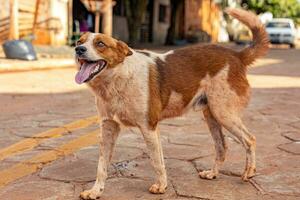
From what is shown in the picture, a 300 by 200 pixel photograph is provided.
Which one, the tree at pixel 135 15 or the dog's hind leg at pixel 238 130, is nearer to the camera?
the dog's hind leg at pixel 238 130

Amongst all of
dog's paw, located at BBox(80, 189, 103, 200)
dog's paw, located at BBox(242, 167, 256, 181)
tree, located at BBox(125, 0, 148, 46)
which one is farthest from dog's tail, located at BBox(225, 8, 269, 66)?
tree, located at BBox(125, 0, 148, 46)

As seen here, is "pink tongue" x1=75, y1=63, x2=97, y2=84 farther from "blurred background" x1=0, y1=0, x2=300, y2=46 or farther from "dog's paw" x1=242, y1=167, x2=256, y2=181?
"blurred background" x1=0, y1=0, x2=300, y2=46

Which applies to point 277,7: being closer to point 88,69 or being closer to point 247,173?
point 247,173

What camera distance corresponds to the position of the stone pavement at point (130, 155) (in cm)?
345

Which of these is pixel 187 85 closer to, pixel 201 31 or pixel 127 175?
pixel 127 175

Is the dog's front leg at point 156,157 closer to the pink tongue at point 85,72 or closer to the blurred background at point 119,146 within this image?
the blurred background at point 119,146

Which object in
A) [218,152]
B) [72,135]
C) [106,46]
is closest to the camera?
[106,46]

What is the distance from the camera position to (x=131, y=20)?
21438 mm

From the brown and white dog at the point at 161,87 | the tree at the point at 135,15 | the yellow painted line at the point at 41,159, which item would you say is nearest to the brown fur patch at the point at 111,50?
the brown and white dog at the point at 161,87

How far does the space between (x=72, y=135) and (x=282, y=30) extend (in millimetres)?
27153

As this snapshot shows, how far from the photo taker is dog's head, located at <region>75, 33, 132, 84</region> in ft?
9.93

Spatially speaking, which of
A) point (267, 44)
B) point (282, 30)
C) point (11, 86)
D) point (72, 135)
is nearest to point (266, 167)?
point (267, 44)

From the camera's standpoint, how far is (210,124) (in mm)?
3973

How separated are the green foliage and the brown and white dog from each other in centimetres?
4440
